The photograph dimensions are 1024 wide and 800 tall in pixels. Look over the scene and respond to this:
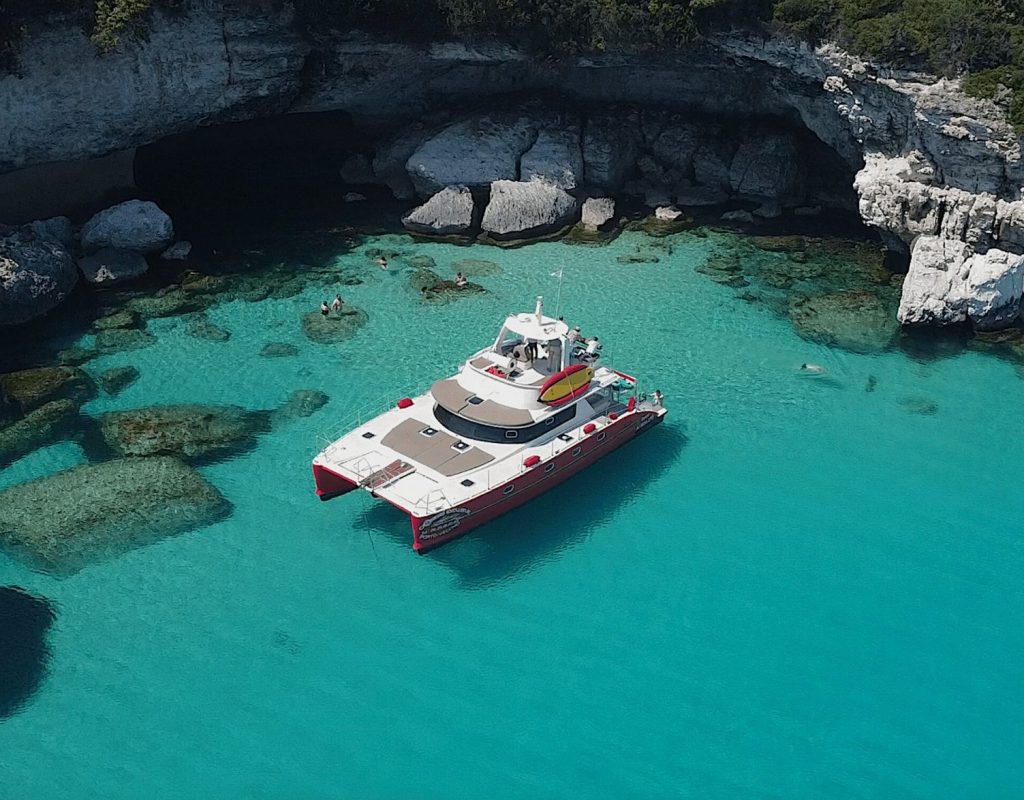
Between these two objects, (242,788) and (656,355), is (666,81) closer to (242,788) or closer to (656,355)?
(656,355)

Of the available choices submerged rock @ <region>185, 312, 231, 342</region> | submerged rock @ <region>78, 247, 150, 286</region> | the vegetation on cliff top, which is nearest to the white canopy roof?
submerged rock @ <region>185, 312, 231, 342</region>

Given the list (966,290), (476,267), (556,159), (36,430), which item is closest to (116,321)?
(36,430)

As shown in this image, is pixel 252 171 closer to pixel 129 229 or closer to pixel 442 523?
pixel 129 229

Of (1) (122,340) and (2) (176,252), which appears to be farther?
(2) (176,252)

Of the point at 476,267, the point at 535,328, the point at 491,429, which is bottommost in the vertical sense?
the point at 491,429

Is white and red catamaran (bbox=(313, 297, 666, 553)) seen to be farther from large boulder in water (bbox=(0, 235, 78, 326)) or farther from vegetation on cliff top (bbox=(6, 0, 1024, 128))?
vegetation on cliff top (bbox=(6, 0, 1024, 128))
